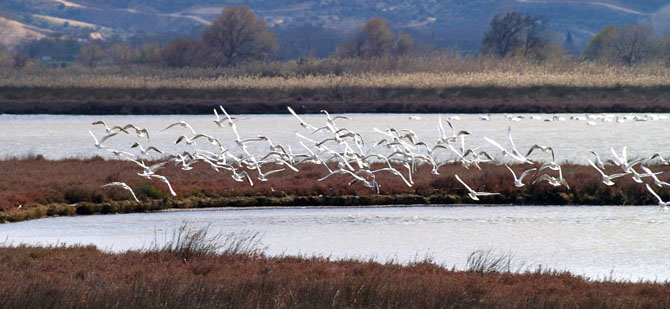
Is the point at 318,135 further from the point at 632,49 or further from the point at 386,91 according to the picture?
the point at 632,49

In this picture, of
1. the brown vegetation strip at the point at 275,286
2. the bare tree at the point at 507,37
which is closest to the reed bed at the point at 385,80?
the bare tree at the point at 507,37

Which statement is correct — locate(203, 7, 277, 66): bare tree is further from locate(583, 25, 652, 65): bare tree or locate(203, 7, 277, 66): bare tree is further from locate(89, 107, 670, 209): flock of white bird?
locate(89, 107, 670, 209): flock of white bird

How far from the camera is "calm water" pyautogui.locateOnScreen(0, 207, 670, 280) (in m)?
16.6

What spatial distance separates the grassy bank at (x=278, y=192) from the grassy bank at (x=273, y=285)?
8.28 metres

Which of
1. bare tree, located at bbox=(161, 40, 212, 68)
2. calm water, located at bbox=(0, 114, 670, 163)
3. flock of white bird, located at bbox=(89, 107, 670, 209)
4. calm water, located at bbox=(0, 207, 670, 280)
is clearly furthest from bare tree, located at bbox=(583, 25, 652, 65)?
calm water, located at bbox=(0, 207, 670, 280)

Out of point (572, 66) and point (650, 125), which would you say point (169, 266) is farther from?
point (572, 66)

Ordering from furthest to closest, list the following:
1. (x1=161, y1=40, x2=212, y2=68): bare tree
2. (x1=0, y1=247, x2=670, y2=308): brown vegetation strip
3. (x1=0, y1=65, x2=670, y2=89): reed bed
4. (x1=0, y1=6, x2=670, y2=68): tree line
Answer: (x1=0, y1=6, x2=670, y2=68): tree line → (x1=161, y1=40, x2=212, y2=68): bare tree → (x1=0, y1=65, x2=670, y2=89): reed bed → (x1=0, y1=247, x2=670, y2=308): brown vegetation strip

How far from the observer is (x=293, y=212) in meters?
22.3

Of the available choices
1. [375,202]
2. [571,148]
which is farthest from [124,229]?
[571,148]

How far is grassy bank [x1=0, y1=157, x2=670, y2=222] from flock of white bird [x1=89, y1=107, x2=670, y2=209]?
0.91 feet

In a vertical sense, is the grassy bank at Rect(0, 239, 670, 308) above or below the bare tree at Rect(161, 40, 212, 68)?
above

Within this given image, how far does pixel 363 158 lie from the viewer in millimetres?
22859

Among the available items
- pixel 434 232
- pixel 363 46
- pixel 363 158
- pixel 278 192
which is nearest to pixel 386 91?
pixel 363 46

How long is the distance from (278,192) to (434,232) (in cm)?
521
